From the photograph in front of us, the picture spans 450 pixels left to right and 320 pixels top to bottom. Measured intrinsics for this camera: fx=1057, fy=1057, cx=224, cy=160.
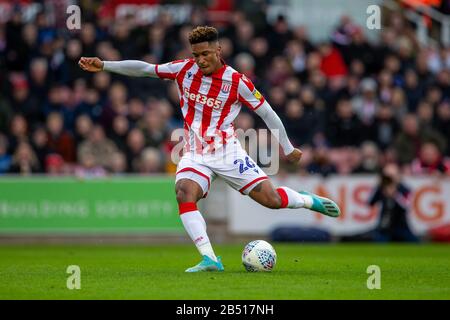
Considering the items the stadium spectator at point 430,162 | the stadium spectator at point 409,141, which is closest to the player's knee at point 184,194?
the stadium spectator at point 430,162

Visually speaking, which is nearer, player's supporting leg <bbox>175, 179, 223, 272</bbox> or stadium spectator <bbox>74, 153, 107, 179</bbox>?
player's supporting leg <bbox>175, 179, 223, 272</bbox>

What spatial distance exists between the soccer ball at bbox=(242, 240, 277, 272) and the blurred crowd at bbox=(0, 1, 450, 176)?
32.1 ft

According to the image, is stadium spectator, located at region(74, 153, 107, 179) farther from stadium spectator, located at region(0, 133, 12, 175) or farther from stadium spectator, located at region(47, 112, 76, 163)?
stadium spectator, located at region(0, 133, 12, 175)

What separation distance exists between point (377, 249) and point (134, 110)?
6.25 meters

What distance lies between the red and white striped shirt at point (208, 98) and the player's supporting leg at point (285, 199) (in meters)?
0.70

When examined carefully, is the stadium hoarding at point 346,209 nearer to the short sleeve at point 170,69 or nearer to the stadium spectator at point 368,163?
the stadium spectator at point 368,163

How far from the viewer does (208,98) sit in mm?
11930

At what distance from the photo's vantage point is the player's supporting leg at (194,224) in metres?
11.5

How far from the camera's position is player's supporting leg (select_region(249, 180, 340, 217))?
39.9 ft

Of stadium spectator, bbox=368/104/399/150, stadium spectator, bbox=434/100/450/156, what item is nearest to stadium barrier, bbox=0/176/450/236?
stadium spectator, bbox=368/104/399/150

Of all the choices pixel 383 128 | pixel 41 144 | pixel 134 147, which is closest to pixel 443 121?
pixel 383 128

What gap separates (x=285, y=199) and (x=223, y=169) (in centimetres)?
86
